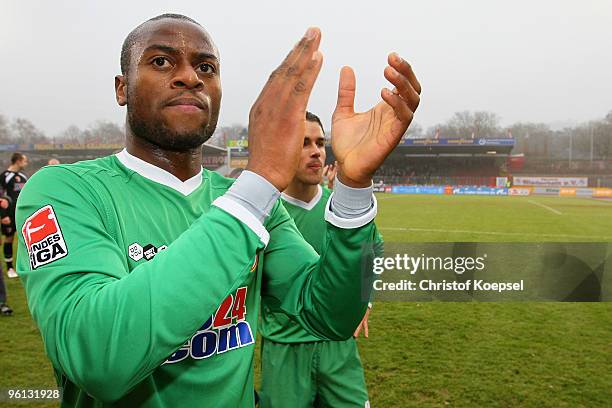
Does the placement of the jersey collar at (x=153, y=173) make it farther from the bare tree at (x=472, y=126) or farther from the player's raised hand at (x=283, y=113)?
the bare tree at (x=472, y=126)

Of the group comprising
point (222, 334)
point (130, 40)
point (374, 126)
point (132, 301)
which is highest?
point (130, 40)

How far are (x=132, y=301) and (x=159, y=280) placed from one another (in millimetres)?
61

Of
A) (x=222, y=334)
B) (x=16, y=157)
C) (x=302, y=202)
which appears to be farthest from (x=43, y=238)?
(x=16, y=157)

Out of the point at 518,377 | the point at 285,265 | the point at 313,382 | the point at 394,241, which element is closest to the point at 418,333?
the point at 518,377

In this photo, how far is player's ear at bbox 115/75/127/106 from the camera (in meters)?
1.50

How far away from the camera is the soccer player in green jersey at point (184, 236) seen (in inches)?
35.0

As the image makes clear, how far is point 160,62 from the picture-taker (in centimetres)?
132

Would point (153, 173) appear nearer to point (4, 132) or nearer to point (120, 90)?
point (120, 90)

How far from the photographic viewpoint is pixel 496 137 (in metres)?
45.9

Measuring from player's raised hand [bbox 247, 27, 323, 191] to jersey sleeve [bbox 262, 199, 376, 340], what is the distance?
33cm

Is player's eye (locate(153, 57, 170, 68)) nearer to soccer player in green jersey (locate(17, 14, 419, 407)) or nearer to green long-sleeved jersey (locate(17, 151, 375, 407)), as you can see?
soccer player in green jersey (locate(17, 14, 419, 407))

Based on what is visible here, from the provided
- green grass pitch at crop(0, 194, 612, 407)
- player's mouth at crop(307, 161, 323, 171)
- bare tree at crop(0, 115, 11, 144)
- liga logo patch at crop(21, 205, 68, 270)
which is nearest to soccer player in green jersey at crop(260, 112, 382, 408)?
player's mouth at crop(307, 161, 323, 171)

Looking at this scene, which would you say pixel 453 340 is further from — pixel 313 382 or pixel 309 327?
pixel 309 327

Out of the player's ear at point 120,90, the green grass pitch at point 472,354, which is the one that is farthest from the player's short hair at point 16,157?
the player's ear at point 120,90
